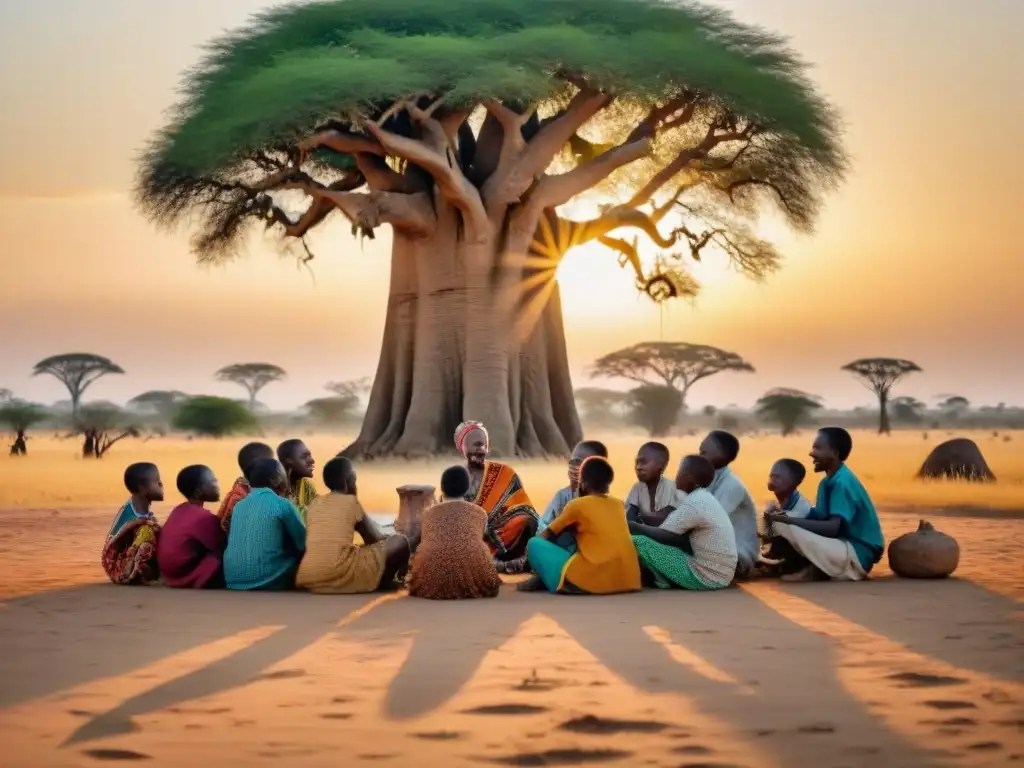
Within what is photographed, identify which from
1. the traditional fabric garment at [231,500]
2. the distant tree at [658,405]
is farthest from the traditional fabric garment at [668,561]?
the distant tree at [658,405]

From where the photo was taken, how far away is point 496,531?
29.5 feet

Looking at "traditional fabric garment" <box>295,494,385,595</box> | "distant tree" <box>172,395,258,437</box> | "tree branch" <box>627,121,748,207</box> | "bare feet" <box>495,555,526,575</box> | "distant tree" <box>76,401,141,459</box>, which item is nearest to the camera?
"traditional fabric garment" <box>295,494,385,595</box>

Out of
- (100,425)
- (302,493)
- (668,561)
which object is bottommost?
(668,561)

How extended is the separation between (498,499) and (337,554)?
1.31 m

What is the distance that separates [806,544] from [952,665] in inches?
111

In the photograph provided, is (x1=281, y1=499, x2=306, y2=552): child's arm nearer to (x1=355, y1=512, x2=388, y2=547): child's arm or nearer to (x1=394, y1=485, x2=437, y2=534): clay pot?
(x1=355, y1=512, x2=388, y2=547): child's arm

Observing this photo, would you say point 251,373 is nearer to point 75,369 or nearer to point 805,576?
point 75,369

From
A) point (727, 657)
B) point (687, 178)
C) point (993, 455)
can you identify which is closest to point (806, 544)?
point (727, 657)

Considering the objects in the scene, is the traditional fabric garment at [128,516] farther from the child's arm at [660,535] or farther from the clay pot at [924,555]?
the clay pot at [924,555]

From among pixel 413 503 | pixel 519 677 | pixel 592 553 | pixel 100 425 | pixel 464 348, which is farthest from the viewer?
pixel 100 425

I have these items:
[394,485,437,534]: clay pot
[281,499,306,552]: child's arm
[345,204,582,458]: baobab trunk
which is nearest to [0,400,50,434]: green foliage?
[345,204,582,458]: baobab trunk

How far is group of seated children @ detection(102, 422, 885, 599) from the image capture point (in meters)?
7.74

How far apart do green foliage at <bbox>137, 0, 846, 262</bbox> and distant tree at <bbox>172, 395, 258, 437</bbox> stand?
20417 millimetres

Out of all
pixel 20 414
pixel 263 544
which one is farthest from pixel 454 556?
pixel 20 414
